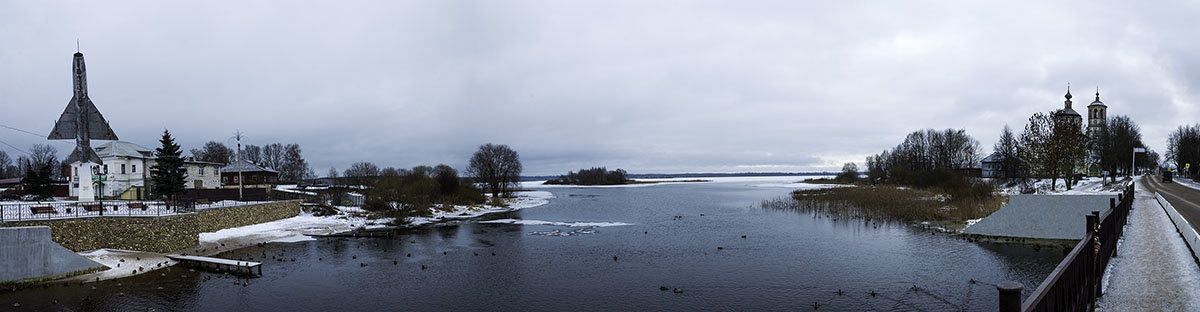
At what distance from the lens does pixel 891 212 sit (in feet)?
116

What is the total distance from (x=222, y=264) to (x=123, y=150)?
103 feet

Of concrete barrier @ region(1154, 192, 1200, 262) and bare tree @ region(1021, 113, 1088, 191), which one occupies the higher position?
bare tree @ region(1021, 113, 1088, 191)

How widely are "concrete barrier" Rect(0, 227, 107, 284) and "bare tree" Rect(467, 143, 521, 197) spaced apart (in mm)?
50736

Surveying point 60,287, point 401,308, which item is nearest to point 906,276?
point 401,308

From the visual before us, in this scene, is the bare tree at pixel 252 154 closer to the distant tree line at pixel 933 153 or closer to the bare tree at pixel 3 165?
the bare tree at pixel 3 165

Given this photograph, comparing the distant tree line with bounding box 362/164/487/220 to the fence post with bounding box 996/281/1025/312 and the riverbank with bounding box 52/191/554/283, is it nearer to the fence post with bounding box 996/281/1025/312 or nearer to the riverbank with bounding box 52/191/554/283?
the riverbank with bounding box 52/191/554/283

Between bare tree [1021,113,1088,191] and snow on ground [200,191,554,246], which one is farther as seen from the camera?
bare tree [1021,113,1088,191]

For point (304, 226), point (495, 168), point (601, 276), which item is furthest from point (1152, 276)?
point (495, 168)

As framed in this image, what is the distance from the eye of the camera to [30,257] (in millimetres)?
A: 16172

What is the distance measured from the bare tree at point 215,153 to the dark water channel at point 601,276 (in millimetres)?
75232

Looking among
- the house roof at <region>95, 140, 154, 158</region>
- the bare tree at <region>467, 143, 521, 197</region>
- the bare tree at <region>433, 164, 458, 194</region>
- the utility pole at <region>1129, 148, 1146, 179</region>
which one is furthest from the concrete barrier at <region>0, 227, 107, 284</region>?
the utility pole at <region>1129, 148, 1146, 179</region>

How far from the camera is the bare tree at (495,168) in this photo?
70.2 metres

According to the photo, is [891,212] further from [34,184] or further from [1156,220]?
[34,184]

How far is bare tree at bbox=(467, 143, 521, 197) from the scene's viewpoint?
70.2 m
